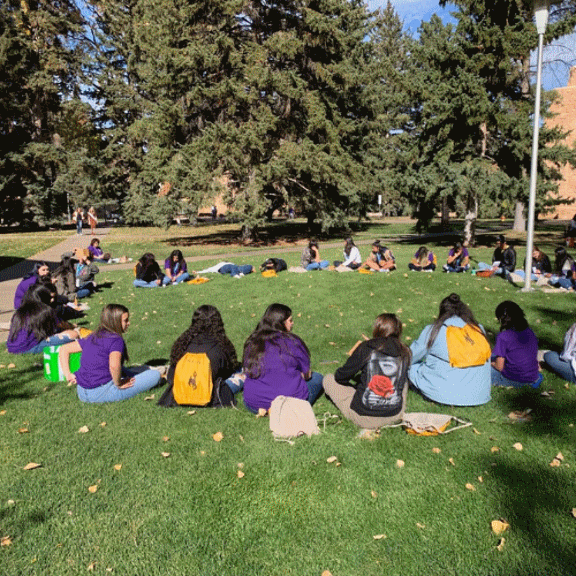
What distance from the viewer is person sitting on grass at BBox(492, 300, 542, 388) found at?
6.03m

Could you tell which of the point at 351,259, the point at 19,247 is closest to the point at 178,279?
the point at 351,259

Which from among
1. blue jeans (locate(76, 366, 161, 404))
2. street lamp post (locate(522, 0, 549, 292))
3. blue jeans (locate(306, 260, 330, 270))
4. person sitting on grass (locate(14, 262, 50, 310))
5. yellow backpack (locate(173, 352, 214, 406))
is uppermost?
street lamp post (locate(522, 0, 549, 292))

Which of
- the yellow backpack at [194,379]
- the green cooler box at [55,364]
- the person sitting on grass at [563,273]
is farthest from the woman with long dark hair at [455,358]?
the person sitting on grass at [563,273]

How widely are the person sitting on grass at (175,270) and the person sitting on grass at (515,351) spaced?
32.9 feet

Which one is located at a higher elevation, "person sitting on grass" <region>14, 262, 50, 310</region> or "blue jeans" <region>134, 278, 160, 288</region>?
"person sitting on grass" <region>14, 262, 50, 310</region>

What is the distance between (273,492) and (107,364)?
2.72 meters

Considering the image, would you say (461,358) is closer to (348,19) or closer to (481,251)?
(481,251)

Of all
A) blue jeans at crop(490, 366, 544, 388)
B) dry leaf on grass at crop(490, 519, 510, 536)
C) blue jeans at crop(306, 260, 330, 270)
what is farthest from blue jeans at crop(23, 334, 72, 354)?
blue jeans at crop(306, 260, 330, 270)

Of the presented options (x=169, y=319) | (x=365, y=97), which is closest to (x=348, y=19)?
(x=365, y=97)

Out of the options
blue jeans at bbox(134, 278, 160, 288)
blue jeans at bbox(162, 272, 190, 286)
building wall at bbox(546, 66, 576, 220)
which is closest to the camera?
blue jeans at bbox(134, 278, 160, 288)

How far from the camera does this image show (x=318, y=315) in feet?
34.4

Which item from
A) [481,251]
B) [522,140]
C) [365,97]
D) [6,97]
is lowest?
[481,251]

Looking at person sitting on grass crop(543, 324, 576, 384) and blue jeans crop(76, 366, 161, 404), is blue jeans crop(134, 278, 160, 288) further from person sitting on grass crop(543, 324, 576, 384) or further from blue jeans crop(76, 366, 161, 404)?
person sitting on grass crop(543, 324, 576, 384)

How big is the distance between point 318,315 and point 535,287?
608 centimetres
